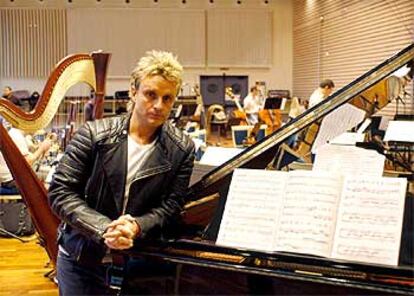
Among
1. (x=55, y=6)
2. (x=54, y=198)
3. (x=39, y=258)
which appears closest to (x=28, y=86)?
(x=55, y=6)

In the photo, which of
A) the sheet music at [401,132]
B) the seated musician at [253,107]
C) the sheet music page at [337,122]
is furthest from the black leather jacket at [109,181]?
the seated musician at [253,107]

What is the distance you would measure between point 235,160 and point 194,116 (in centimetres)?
979

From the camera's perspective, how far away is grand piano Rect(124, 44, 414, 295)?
1.58m

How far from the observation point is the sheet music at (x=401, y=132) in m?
3.52

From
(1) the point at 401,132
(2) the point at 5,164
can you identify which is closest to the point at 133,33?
(2) the point at 5,164

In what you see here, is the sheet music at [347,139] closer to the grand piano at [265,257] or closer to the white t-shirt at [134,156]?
the grand piano at [265,257]

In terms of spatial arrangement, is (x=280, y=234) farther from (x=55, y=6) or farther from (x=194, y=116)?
(x=55, y=6)

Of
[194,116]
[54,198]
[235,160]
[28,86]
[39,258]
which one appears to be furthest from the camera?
[28,86]

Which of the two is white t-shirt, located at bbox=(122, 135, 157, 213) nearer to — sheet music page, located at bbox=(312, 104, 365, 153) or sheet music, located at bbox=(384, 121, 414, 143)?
sheet music page, located at bbox=(312, 104, 365, 153)

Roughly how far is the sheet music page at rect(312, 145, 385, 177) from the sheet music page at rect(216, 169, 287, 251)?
195 millimetres

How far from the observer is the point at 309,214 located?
1692 mm

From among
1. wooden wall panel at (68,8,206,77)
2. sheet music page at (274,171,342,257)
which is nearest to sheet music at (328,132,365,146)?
sheet music page at (274,171,342,257)

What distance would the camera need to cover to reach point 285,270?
1656 millimetres

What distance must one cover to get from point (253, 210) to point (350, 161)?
14.1 inches
